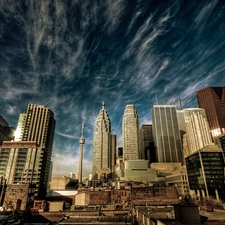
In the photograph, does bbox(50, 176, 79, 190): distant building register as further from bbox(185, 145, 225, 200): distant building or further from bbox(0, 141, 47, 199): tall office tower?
bbox(185, 145, 225, 200): distant building

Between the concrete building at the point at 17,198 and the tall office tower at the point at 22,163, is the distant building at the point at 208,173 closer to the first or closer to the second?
the concrete building at the point at 17,198

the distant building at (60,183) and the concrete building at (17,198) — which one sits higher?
the distant building at (60,183)

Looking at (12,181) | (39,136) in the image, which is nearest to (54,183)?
(39,136)

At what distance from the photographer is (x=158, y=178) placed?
7574 inches

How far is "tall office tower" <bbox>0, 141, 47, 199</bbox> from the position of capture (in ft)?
418

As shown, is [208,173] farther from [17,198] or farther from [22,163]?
[22,163]

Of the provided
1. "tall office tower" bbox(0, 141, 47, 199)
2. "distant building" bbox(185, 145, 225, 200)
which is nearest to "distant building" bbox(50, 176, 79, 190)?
"tall office tower" bbox(0, 141, 47, 199)

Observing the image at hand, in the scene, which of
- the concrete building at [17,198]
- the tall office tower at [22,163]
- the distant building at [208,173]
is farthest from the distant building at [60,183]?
the distant building at [208,173]

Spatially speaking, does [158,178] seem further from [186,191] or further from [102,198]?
[102,198]

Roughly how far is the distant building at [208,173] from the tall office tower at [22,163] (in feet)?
377

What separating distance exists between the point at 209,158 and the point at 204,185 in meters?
19.6

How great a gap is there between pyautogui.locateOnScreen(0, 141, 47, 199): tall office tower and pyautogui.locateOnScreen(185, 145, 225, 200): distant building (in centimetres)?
11485

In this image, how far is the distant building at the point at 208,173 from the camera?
122000 millimetres

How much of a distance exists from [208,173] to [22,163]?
135 metres
